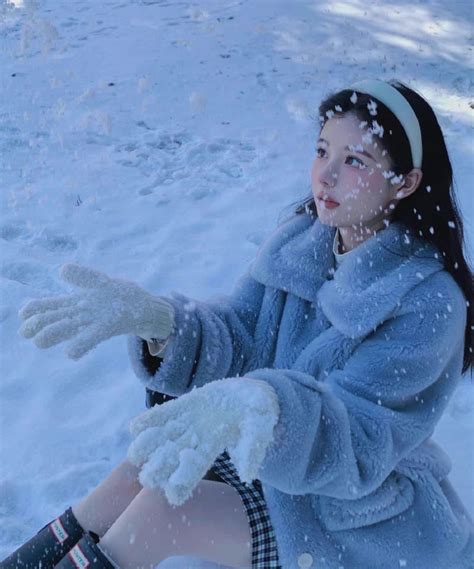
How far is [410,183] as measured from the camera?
5.03ft

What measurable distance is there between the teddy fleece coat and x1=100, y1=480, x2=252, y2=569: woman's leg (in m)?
0.10

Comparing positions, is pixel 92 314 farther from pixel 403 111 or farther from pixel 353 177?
pixel 403 111

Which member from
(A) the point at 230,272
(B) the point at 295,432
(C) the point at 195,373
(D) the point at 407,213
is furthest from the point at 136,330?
(A) the point at 230,272

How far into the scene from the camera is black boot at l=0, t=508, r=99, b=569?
1636 mm

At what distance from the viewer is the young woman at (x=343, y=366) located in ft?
4.51

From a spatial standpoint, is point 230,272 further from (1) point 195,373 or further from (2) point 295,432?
(2) point 295,432

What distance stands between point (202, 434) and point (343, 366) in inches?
18.3

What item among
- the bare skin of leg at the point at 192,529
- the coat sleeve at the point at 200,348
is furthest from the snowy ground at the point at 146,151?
the coat sleeve at the point at 200,348

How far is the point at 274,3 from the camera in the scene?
20.7 feet

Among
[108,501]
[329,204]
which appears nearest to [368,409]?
[329,204]

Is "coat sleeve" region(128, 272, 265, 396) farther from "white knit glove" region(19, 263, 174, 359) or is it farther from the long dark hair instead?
the long dark hair

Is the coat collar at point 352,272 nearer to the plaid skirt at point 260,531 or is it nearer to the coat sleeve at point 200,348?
the coat sleeve at point 200,348

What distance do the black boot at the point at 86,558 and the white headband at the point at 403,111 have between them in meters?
1.07

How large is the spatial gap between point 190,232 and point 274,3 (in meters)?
3.68
